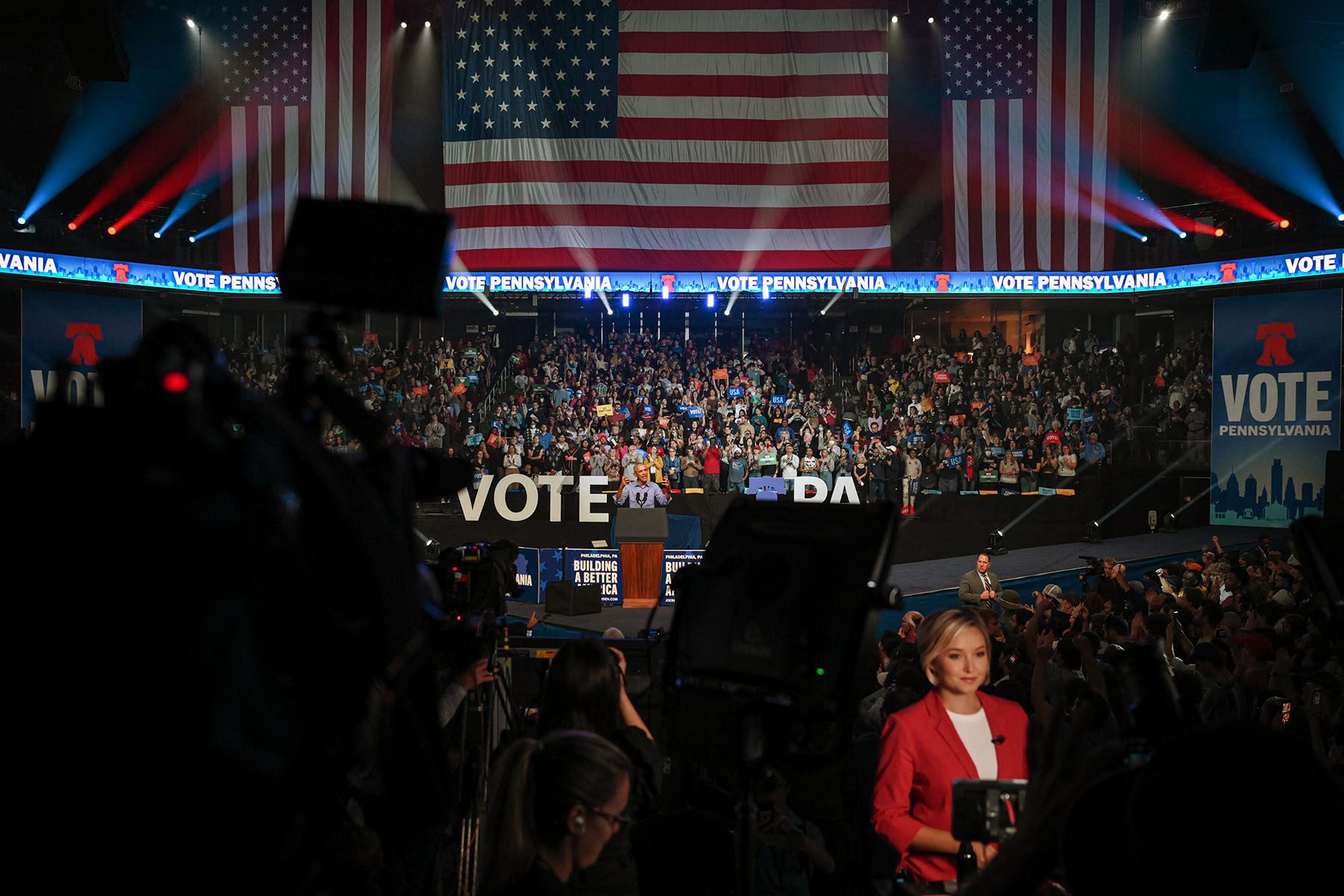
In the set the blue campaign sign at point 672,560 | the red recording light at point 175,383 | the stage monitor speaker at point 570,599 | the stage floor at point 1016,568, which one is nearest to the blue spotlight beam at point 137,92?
the stage floor at point 1016,568

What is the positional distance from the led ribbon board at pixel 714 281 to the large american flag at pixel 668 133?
17.8 ft

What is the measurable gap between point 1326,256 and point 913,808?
2001cm

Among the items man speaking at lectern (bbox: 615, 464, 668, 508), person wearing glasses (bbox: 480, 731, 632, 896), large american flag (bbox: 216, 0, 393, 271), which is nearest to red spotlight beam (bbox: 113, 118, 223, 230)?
large american flag (bbox: 216, 0, 393, 271)

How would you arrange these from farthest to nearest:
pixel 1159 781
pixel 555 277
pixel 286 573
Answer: pixel 555 277 < pixel 1159 781 < pixel 286 573

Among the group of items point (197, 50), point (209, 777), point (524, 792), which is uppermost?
point (197, 50)

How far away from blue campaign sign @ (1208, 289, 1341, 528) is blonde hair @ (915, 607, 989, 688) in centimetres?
1889

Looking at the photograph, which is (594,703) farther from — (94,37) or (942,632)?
(94,37)

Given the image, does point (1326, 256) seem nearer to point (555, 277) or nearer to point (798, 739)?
point (555, 277)

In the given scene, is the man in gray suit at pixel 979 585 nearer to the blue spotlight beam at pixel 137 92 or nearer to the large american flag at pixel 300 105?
the large american flag at pixel 300 105

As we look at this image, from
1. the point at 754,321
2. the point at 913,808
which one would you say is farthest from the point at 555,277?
the point at 913,808

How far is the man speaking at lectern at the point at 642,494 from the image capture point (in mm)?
17219

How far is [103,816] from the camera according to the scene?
1014mm

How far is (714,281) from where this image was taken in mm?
23625

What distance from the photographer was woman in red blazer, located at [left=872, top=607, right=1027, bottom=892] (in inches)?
122
